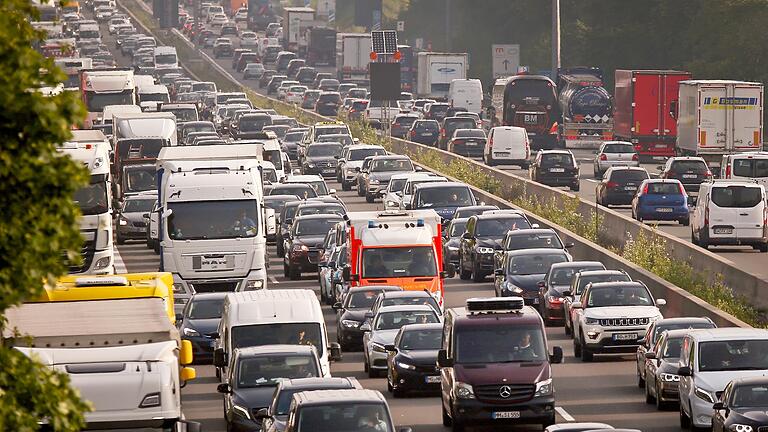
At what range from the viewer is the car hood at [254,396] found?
24656mm

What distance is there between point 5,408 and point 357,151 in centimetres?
5891

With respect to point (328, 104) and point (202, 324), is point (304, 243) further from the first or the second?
point (328, 104)

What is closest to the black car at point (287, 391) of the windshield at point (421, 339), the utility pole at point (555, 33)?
the windshield at point (421, 339)

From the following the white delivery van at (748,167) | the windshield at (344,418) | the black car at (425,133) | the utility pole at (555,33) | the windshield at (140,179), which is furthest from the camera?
the black car at (425,133)

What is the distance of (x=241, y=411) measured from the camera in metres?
24.7

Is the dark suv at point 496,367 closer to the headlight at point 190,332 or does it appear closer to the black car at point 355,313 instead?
the headlight at point 190,332

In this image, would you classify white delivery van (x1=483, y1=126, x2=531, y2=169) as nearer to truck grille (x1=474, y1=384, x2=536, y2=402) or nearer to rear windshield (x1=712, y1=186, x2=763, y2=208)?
rear windshield (x1=712, y1=186, x2=763, y2=208)

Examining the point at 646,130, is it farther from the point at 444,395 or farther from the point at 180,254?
the point at 444,395

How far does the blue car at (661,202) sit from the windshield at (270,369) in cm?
2748

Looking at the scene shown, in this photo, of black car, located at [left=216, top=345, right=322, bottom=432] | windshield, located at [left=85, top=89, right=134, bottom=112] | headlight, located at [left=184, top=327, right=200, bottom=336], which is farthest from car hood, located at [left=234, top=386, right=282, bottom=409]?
windshield, located at [left=85, top=89, right=134, bottom=112]

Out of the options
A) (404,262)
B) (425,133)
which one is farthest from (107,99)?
(404,262)

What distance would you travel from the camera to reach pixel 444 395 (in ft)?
84.8

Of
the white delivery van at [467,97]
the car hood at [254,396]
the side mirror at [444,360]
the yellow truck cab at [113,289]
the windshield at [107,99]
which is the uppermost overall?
the windshield at [107,99]

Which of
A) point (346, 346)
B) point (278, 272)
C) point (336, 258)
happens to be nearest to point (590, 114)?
point (278, 272)
